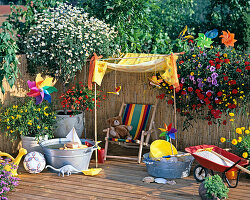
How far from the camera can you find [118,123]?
6.14 meters

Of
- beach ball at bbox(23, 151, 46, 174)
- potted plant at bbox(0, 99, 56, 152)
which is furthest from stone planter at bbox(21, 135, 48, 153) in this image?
beach ball at bbox(23, 151, 46, 174)

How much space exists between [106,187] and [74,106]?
192 centimetres

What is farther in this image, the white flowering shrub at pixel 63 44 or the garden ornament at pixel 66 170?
the white flowering shrub at pixel 63 44

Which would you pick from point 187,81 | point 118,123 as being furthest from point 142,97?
point 187,81

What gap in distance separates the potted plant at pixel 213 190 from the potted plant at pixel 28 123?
271cm

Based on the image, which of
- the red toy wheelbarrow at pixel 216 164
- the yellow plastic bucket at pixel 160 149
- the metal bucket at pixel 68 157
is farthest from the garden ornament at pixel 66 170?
the red toy wheelbarrow at pixel 216 164

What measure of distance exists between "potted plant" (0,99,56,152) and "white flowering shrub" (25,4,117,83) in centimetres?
70

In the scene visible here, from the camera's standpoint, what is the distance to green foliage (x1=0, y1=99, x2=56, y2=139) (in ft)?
18.2

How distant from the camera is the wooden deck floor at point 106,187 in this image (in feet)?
14.2

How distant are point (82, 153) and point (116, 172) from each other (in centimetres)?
57

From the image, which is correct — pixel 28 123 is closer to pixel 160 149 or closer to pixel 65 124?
pixel 65 124

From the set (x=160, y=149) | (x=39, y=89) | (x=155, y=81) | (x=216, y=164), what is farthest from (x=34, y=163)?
(x=216, y=164)

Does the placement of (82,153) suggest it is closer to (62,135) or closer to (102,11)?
(62,135)

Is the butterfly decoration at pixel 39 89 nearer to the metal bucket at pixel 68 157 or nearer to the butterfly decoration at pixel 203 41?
the metal bucket at pixel 68 157
